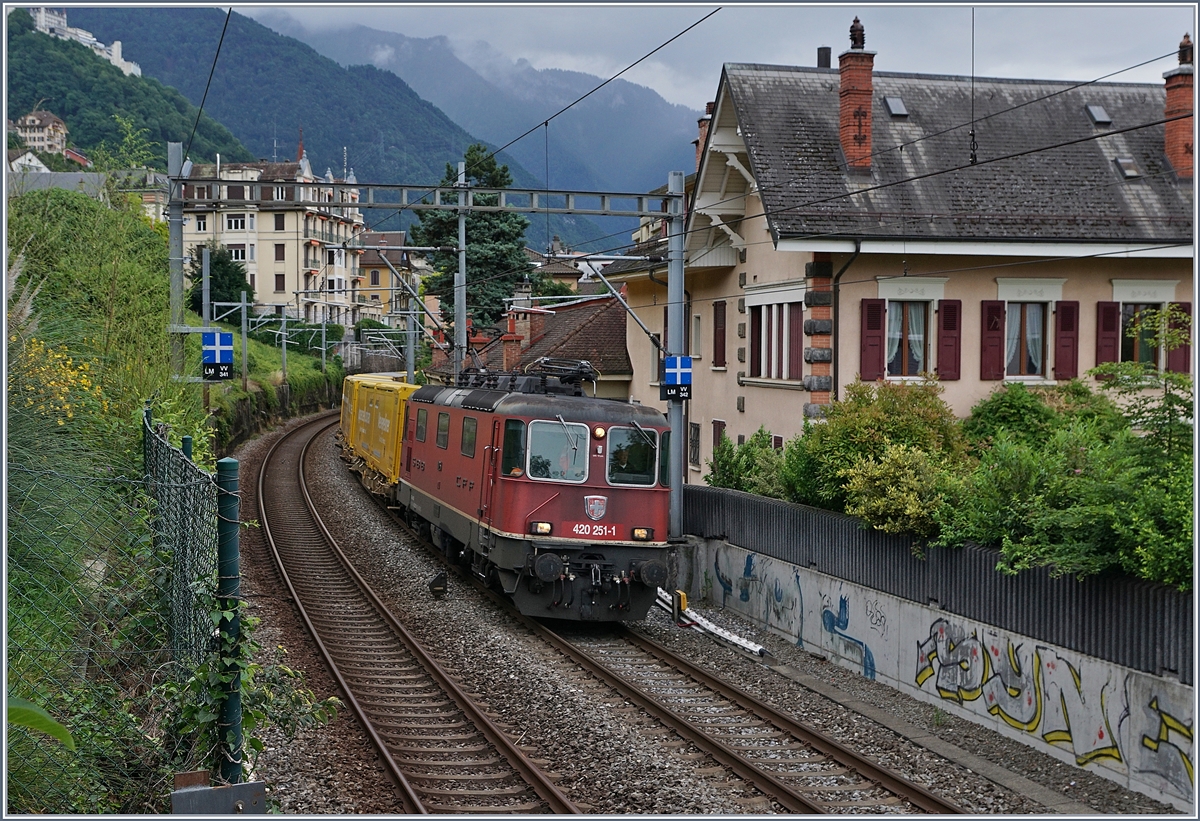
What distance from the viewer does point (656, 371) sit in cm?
2928

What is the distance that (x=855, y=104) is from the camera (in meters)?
20.9

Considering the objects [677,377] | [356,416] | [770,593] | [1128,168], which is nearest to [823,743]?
[770,593]

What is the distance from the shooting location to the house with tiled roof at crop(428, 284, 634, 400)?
1248 inches

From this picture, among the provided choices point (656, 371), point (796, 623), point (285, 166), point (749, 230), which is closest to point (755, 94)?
point (749, 230)

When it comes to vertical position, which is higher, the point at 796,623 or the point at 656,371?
the point at 656,371

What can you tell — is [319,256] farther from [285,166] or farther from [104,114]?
[104,114]

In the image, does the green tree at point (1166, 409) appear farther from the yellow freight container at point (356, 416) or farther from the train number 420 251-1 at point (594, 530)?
the yellow freight container at point (356, 416)

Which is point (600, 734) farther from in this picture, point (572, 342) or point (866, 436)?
point (572, 342)

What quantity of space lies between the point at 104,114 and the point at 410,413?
8910 centimetres

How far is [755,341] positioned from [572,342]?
439 inches

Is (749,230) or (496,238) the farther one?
(496,238)

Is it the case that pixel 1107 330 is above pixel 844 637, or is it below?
above

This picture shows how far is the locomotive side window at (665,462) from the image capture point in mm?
15922

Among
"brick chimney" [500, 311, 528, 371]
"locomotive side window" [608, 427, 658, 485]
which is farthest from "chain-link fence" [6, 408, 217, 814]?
"brick chimney" [500, 311, 528, 371]
